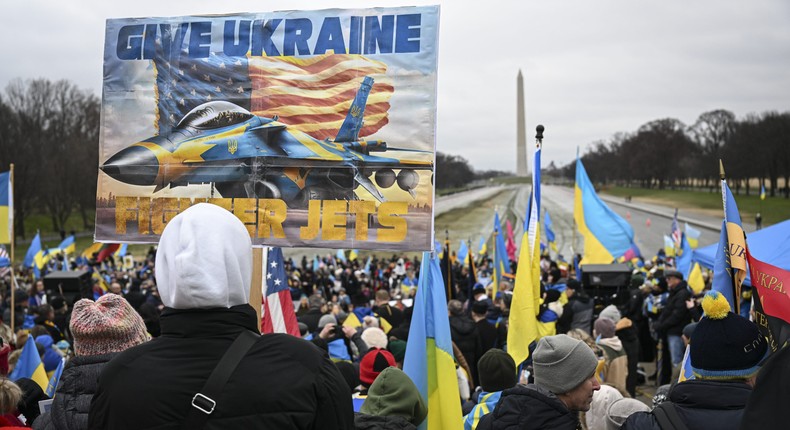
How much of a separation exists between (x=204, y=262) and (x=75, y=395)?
134 centimetres

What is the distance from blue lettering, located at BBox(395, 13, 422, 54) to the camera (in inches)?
179

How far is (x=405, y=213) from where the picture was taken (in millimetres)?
4520

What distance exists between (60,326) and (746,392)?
30.0 ft

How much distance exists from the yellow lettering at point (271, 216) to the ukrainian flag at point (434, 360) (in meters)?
1.19

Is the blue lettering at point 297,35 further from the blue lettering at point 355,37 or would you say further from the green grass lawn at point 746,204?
the green grass lawn at point 746,204

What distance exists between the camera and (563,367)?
3055mm

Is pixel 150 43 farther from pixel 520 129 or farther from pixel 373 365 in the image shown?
pixel 520 129

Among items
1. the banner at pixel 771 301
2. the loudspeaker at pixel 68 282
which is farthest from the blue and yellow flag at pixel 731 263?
the loudspeaker at pixel 68 282

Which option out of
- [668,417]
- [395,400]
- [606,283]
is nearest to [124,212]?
[395,400]

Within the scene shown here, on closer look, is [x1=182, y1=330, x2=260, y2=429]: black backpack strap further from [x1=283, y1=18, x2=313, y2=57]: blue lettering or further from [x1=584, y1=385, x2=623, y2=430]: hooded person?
[x1=283, y1=18, x2=313, y2=57]: blue lettering

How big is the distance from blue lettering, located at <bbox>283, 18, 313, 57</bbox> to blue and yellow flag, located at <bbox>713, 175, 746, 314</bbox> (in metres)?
3.14

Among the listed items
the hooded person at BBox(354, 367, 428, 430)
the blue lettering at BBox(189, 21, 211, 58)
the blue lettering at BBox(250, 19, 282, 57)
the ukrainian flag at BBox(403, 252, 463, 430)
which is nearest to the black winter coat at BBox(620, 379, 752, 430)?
the hooded person at BBox(354, 367, 428, 430)

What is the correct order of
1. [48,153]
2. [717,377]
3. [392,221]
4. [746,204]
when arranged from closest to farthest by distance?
[717,377] < [392,221] < [746,204] < [48,153]

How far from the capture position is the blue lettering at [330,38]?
4.66 m
